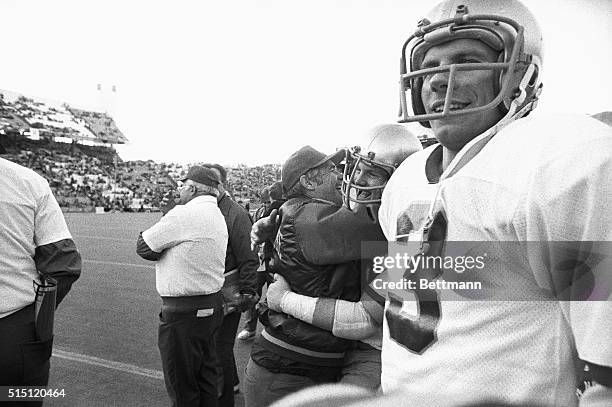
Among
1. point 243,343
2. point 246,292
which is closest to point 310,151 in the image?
point 246,292

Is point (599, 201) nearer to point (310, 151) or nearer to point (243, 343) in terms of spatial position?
point (310, 151)

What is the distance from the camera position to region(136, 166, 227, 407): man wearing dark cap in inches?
118

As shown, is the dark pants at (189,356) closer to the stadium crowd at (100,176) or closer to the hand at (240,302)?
the hand at (240,302)

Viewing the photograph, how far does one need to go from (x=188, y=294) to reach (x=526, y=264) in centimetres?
248

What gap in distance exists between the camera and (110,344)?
172 inches

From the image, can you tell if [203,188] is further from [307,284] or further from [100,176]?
[100,176]

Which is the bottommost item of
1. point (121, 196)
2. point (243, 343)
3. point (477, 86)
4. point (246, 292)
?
point (121, 196)

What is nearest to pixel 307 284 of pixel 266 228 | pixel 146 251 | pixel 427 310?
pixel 266 228

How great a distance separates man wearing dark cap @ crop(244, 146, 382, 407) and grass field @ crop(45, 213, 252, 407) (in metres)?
1.62

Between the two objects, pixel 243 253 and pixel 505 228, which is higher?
pixel 505 228

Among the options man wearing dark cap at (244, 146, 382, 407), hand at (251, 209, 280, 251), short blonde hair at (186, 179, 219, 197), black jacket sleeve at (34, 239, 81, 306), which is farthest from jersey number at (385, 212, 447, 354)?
short blonde hair at (186, 179, 219, 197)

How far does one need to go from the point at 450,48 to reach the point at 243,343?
3.90m

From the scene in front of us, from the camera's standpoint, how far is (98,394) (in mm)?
3363

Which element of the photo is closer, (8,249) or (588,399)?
(588,399)
